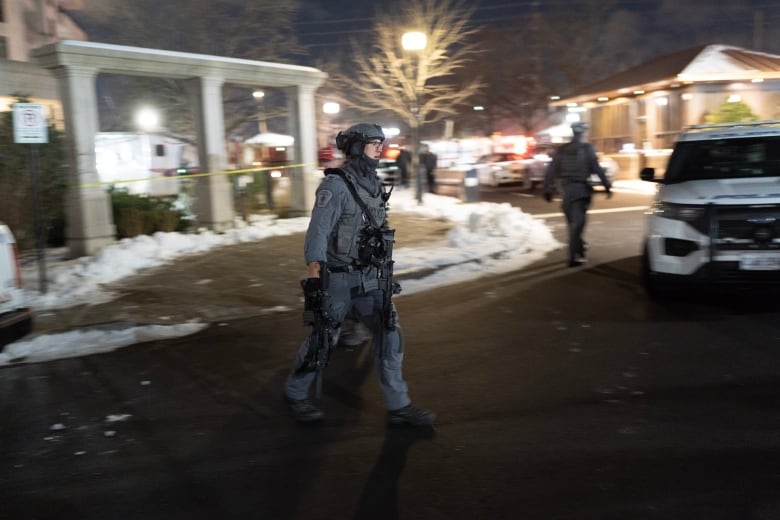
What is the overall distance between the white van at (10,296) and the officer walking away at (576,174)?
6.78 m

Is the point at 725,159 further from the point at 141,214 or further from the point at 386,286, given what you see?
the point at 141,214

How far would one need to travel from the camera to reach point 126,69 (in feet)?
43.5

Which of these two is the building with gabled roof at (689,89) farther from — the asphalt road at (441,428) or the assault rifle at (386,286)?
the assault rifle at (386,286)

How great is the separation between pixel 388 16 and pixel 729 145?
24.6 meters

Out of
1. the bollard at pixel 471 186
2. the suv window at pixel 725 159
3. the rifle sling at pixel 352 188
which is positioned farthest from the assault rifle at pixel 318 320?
the bollard at pixel 471 186

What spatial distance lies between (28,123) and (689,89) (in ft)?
77.5

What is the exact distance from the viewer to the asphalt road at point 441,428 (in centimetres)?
385

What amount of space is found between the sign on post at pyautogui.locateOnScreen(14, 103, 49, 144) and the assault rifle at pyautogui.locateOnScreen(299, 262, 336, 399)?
18.6 feet

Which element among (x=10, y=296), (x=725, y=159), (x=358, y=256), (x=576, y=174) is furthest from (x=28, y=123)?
(x=725, y=159)

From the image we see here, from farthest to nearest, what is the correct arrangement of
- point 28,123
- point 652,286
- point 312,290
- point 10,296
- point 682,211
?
point 28,123 < point 652,286 < point 682,211 < point 10,296 < point 312,290

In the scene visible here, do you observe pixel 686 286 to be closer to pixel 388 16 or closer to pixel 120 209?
pixel 120 209

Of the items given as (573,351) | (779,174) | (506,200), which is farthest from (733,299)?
(506,200)

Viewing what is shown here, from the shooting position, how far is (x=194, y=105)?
49.7 feet

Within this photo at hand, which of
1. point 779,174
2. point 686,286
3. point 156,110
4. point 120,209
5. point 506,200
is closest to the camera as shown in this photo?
point 686,286
